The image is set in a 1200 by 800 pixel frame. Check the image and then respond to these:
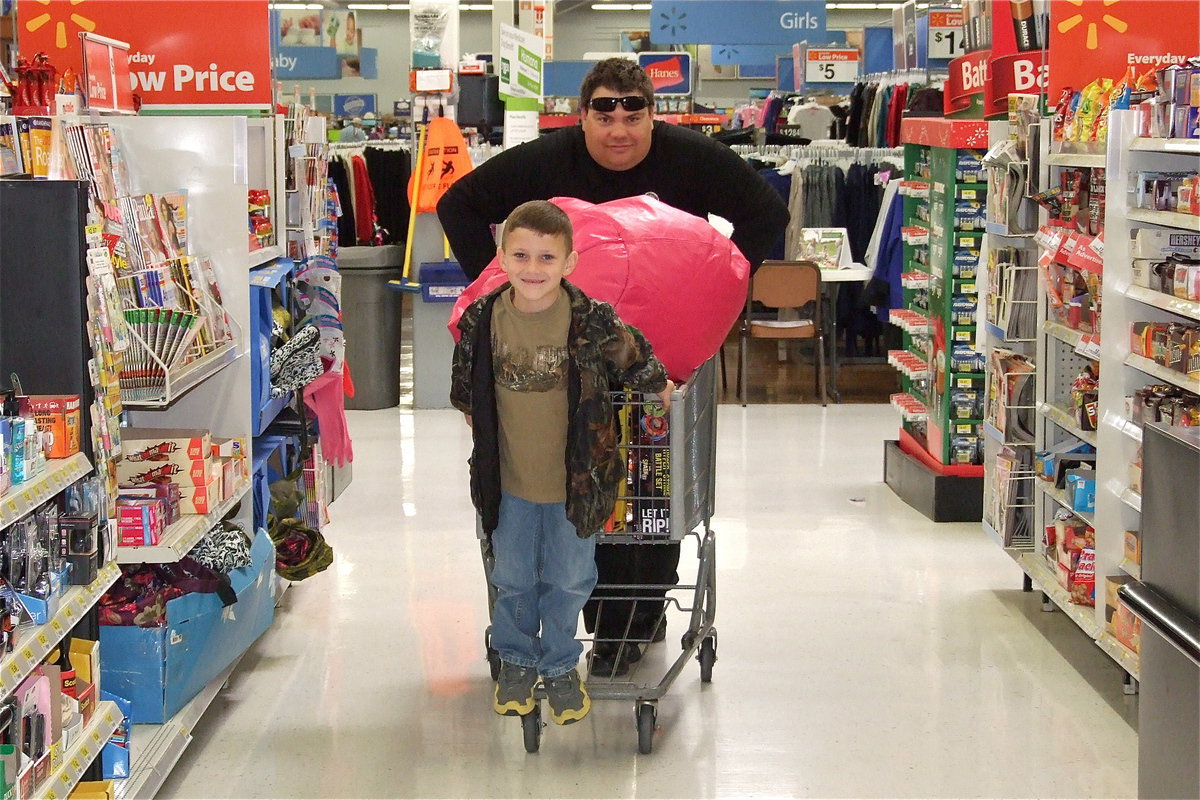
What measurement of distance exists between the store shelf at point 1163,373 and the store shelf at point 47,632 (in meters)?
2.44

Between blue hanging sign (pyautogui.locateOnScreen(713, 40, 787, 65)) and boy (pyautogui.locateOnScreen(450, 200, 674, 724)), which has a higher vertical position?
blue hanging sign (pyautogui.locateOnScreen(713, 40, 787, 65))

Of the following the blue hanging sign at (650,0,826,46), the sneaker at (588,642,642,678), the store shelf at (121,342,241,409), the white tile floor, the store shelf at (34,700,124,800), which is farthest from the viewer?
the blue hanging sign at (650,0,826,46)

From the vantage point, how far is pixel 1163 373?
3535 mm

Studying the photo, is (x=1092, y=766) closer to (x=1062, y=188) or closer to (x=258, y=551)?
(x=1062, y=188)

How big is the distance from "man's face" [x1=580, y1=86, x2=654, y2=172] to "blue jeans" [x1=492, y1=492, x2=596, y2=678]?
38.7 inches

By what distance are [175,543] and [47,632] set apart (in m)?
0.80

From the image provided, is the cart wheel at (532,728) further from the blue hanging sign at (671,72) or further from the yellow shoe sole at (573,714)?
the blue hanging sign at (671,72)

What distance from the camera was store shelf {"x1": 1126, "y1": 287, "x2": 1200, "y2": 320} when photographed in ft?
11.0

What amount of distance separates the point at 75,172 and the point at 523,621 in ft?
4.92

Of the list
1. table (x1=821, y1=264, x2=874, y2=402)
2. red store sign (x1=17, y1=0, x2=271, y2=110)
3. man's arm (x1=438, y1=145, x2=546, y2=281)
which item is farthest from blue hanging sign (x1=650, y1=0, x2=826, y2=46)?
man's arm (x1=438, y1=145, x2=546, y2=281)

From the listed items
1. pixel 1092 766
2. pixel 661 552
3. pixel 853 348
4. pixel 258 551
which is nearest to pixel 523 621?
pixel 661 552

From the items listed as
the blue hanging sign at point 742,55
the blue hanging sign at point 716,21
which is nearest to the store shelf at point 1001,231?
the blue hanging sign at point 716,21

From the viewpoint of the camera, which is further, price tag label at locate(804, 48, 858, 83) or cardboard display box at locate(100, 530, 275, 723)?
price tag label at locate(804, 48, 858, 83)

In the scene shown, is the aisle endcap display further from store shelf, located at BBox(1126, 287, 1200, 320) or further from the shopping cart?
the shopping cart
